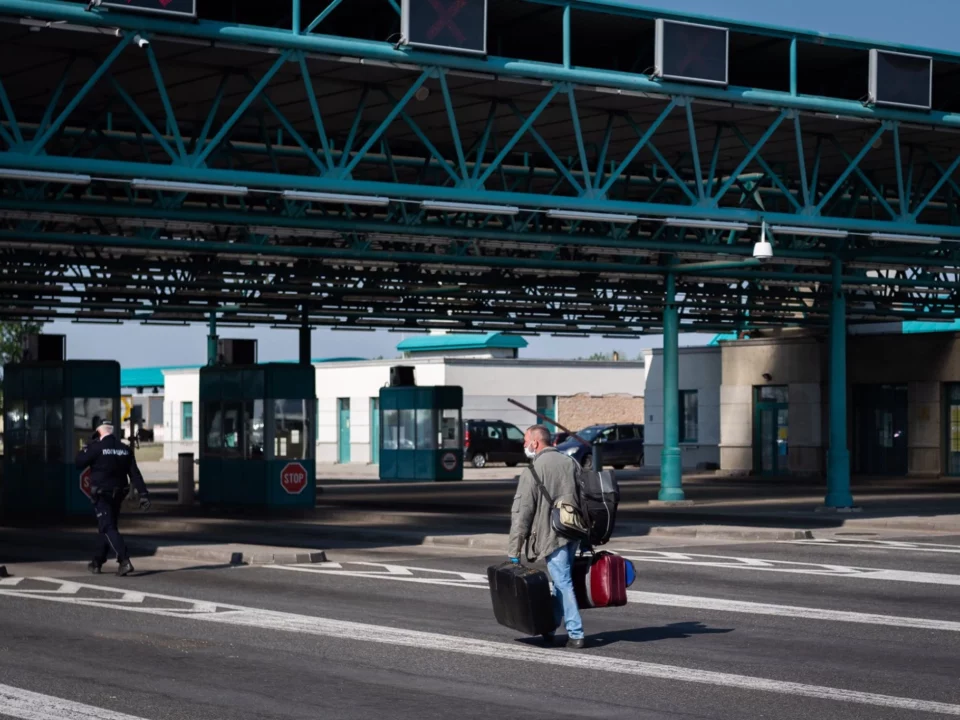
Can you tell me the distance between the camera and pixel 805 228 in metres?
25.8

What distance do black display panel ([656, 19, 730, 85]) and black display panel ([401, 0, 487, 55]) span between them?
3.10 m

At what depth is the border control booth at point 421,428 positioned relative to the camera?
4647cm

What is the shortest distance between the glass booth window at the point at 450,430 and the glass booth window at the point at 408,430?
33.9 inches

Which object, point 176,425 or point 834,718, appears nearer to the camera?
point 834,718

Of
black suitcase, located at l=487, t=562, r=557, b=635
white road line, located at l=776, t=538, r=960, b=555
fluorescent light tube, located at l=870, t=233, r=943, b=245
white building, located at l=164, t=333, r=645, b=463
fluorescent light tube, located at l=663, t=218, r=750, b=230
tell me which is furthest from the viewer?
white building, located at l=164, t=333, r=645, b=463

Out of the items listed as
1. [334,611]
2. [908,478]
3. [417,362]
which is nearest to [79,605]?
[334,611]

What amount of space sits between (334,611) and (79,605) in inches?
101

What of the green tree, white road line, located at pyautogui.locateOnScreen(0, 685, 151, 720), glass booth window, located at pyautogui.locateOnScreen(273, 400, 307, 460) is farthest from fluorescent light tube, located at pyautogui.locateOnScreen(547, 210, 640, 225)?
the green tree

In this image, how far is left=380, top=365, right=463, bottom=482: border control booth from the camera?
4647 centimetres

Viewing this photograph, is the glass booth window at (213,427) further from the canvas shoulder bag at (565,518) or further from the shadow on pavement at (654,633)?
the canvas shoulder bag at (565,518)

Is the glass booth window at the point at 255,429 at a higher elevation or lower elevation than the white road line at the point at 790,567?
higher

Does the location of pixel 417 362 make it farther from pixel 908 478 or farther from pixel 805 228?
pixel 805 228

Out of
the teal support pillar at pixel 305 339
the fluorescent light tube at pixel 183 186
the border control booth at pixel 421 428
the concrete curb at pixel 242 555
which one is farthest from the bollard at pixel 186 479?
the fluorescent light tube at pixel 183 186

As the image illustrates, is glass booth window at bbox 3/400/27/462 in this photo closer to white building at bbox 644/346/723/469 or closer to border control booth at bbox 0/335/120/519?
border control booth at bbox 0/335/120/519
